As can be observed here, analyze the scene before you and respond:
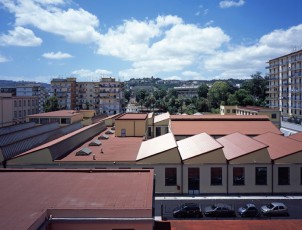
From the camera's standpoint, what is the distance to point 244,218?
25.5m

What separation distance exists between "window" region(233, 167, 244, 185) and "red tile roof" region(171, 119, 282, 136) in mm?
16105

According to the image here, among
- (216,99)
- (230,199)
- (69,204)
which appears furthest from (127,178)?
(216,99)

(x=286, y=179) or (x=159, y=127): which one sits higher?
(x=159, y=127)

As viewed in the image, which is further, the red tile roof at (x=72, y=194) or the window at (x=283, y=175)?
the window at (x=283, y=175)

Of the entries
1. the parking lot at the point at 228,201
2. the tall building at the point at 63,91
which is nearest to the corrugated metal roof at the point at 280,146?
the parking lot at the point at 228,201

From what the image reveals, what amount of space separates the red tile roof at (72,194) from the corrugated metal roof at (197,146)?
10380 millimetres

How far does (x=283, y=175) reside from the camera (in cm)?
3181

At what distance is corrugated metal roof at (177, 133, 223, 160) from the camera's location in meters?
31.9

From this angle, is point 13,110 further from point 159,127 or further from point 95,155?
point 95,155

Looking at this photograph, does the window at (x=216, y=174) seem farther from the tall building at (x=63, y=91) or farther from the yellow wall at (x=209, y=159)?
the tall building at (x=63, y=91)

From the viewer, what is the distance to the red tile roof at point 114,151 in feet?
107

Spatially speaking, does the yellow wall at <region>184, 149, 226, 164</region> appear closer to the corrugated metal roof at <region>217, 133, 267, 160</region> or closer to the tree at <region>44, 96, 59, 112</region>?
the corrugated metal roof at <region>217, 133, 267, 160</region>

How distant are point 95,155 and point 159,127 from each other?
23707 mm

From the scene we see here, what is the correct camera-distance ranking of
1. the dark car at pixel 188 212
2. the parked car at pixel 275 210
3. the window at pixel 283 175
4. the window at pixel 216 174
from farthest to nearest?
the window at pixel 283 175
the window at pixel 216 174
the parked car at pixel 275 210
the dark car at pixel 188 212
